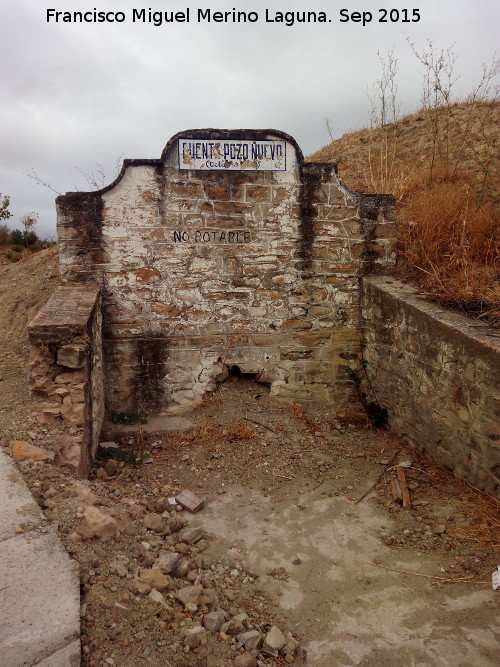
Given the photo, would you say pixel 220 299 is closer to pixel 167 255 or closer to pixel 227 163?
pixel 167 255

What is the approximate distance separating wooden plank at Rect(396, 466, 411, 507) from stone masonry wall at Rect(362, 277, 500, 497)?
349 millimetres

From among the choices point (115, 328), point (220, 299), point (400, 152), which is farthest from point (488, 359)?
point (400, 152)

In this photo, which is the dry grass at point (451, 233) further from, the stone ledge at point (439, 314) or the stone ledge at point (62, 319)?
the stone ledge at point (62, 319)

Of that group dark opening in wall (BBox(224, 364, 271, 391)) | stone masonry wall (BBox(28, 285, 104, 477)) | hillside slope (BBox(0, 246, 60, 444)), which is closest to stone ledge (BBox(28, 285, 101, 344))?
stone masonry wall (BBox(28, 285, 104, 477))

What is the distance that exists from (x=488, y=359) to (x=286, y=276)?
7.86ft

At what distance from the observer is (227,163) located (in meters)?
4.98

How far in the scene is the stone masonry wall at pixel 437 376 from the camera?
11.5 feet

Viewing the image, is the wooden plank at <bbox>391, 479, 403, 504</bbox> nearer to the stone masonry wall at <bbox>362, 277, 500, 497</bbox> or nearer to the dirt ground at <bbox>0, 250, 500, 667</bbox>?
the dirt ground at <bbox>0, 250, 500, 667</bbox>

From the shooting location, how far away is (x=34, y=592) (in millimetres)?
2156

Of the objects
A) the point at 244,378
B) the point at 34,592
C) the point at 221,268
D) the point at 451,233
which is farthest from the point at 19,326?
the point at 451,233

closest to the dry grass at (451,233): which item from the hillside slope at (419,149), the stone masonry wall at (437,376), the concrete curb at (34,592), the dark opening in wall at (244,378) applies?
the hillside slope at (419,149)

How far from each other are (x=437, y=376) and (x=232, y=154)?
9.76 ft

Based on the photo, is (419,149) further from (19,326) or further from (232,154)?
(19,326)

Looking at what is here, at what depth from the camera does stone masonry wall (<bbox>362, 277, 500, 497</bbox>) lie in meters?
3.51
